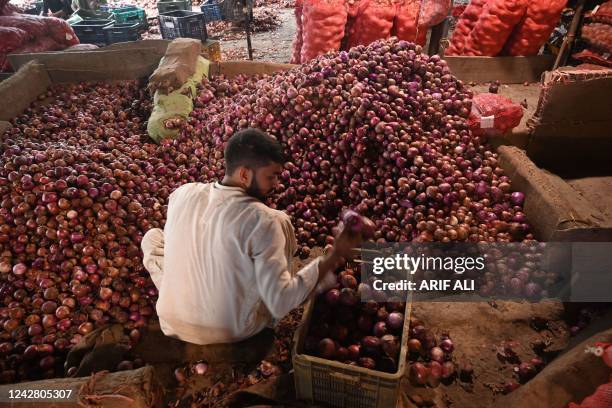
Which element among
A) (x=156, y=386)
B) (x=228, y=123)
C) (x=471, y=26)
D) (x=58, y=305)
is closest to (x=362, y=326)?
(x=156, y=386)

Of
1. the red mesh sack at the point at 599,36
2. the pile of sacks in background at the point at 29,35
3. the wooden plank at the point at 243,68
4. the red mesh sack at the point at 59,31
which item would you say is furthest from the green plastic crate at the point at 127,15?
the red mesh sack at the point at 599,36

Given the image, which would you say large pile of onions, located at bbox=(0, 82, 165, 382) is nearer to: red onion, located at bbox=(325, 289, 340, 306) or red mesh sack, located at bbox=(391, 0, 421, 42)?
red onion, located at bbox=(325, 289, 340, 306)

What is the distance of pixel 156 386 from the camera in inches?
81.4

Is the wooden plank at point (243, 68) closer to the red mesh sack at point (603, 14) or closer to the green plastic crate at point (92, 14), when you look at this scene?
the red mesh sack at point (603, 14)

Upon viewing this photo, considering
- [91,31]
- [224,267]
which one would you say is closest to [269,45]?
[91,31]

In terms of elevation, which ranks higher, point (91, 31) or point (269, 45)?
point (91, 31)

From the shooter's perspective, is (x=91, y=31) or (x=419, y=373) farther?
(x=91, y=31)

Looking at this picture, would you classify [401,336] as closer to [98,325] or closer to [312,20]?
[98,325]

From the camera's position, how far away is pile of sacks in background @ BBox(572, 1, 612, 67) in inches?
182

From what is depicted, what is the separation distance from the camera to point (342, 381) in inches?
77.3

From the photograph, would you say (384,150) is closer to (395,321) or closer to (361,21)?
(395,321)

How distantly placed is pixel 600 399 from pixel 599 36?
16.1ft

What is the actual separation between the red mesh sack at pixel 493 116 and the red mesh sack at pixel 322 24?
229cm

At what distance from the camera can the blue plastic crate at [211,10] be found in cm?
1059
